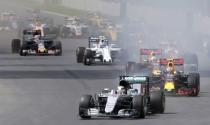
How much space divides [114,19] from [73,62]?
154ft

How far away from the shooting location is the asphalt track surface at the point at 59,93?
29.9m

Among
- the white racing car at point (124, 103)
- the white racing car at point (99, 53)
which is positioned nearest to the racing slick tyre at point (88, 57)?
the white racing car at point (99, 53)

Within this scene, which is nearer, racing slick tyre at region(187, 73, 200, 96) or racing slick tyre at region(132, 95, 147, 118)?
racing slick tyre at region(132, 95, 147, 118)

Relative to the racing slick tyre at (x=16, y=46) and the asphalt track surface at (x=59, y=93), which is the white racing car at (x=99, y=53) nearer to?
the asphalt track surface at (x=59, y=93)

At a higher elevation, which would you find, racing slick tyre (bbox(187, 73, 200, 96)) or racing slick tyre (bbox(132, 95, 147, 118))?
racing slick tyre (bbox(187, 73, 200, 96))

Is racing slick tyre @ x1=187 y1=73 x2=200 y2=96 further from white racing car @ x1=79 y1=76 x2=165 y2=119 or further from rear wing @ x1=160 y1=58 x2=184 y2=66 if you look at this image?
white racing car @ x1=79 y1=76 x2=165 y2=119

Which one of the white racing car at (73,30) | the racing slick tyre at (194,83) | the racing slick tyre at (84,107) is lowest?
the racing slick tyre at (84,107)

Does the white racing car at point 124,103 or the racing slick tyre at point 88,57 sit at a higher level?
the racing slick tyre at point 88,57

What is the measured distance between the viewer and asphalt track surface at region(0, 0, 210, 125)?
29.9 m

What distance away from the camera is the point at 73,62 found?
58.3 m

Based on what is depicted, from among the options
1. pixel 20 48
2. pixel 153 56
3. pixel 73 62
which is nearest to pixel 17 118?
pixel 153 56

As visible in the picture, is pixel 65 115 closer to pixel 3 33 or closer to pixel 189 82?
pixel 189 82

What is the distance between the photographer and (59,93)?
39125 mm

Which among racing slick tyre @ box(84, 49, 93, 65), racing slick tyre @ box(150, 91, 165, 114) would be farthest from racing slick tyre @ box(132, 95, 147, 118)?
racing slick tyre @ box(84, 49, 93, 65)
